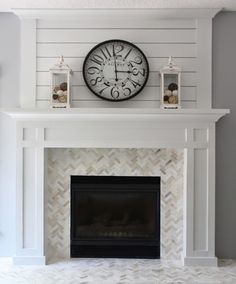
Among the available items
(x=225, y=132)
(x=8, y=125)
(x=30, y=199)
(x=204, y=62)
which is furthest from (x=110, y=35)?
(x=30, y=199)

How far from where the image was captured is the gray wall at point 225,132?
3295mm

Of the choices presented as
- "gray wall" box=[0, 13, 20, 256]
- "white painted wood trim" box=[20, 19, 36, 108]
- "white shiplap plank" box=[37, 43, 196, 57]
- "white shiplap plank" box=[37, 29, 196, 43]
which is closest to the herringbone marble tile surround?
"gray wall" box=[0, 13, 20, 256]

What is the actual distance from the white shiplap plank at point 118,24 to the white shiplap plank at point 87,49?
0.16 metres

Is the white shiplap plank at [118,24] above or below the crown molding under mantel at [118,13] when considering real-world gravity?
below

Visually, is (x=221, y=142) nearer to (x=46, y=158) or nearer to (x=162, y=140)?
(x=162, y=140)

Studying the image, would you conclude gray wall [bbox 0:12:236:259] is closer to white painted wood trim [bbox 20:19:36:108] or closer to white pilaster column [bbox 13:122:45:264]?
white painted wood trim [bbox 20:19:36:108]

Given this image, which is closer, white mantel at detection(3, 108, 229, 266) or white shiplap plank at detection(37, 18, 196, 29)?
white mantel at detection(3, 108, 229, 266)

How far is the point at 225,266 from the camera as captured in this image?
316 centimetres

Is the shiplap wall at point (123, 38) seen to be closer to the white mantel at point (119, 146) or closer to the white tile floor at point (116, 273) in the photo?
the white mantel at point (119, 146)

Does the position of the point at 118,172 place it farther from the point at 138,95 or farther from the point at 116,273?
the point at 116,273

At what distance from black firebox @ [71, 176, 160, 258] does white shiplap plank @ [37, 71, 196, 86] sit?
0.87 m

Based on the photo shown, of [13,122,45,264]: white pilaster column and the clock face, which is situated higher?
the clock face

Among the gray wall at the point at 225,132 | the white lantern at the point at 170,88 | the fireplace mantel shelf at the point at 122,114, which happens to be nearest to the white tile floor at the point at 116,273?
the gray wall at the point at 225,132

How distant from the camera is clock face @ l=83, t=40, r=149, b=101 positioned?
3.27 meters
